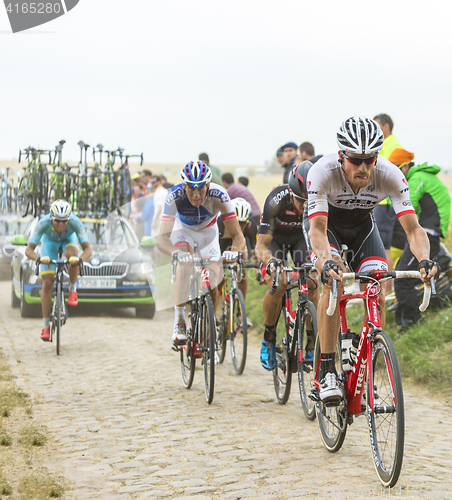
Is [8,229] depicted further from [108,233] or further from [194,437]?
[194,437]

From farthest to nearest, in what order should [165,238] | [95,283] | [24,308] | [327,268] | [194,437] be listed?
[24,308]
[95,283]
[165,238]
[194,437]
[327,268]

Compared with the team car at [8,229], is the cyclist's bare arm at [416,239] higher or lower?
higher

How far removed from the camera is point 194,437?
545cm

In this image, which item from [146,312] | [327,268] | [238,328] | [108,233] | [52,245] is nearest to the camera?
[327,268]

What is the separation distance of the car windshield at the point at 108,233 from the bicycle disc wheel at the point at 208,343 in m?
6.51

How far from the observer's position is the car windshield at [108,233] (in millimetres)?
13203

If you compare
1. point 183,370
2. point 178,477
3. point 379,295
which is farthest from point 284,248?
point 178,477

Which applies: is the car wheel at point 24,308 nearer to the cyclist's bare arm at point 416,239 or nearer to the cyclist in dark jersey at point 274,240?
the cyclist in dark jersey at point 274,240

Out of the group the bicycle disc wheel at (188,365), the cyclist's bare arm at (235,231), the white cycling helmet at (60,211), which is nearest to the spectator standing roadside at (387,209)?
the cyclist's bare arm at (235,231)

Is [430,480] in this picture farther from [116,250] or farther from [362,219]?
[116,250]

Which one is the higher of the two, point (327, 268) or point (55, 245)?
point (327, 268)

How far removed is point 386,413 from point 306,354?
6.50 feet

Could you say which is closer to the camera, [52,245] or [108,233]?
[52,245]

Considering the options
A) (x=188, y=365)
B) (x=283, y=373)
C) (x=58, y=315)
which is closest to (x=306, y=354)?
(x=283, y=373)
